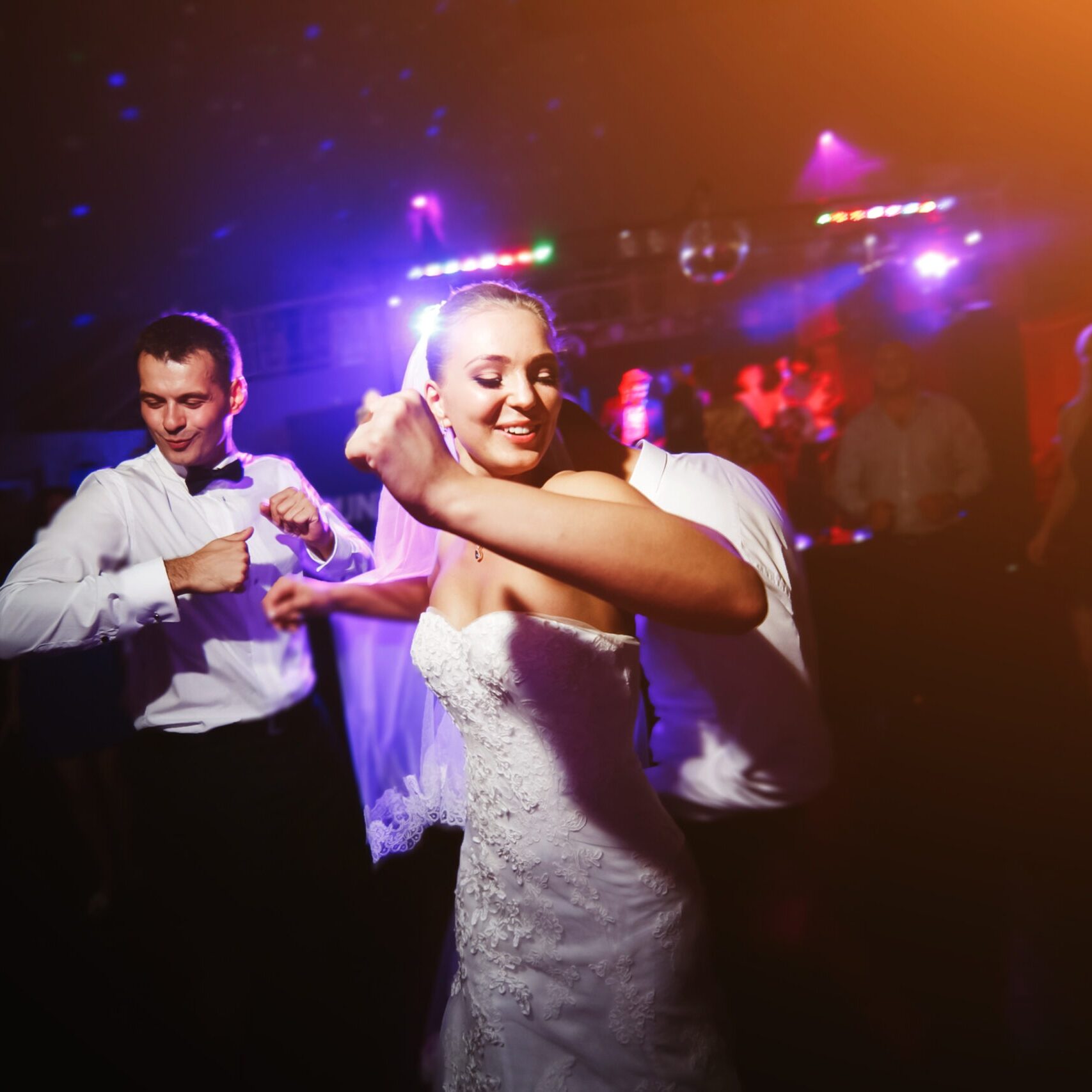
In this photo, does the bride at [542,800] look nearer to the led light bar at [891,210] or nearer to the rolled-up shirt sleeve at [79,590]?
the rolled-up shirt sleeve at [79,590]

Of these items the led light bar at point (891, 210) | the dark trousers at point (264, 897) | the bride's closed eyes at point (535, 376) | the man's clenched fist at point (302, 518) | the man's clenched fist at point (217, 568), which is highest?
the led light bar at point (891, 210)

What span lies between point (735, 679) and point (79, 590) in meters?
1.12

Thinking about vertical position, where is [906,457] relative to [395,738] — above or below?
above

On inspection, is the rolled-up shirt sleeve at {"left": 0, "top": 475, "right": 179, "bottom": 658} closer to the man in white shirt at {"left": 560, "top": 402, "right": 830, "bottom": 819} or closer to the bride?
the bride

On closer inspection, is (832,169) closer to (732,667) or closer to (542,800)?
(732,667)

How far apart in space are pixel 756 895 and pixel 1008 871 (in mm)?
786

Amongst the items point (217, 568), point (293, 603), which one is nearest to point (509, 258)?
point (217, 568)

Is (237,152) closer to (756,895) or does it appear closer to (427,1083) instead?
(427,1083)

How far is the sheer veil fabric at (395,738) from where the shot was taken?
1298 millimetres

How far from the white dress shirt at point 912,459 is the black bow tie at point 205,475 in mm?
2118

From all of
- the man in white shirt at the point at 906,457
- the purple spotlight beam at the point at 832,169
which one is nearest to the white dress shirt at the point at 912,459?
the man in white shirt at the point at 906,457

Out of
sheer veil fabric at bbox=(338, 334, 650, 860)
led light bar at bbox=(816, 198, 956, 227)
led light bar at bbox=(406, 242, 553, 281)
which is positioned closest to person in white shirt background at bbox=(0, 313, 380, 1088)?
sheer veil fabric at bbox=(338, 334, 650, 860)

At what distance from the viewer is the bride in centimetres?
92

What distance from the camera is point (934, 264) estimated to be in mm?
3227
